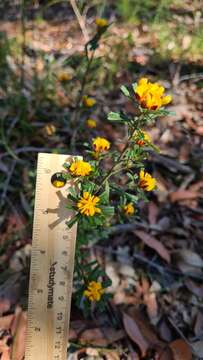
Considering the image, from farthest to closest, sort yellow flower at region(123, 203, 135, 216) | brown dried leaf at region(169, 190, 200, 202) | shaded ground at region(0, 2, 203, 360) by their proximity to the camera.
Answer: brown dried leaf at region(169, 190, 200, 202), shaded ground at region(0, 2, 203, 360), yellow flower at region(123, 203, 135, 216)

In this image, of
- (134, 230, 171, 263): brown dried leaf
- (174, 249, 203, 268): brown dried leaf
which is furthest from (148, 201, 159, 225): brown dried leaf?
(174, 249, 203, 268): brown dried leaf

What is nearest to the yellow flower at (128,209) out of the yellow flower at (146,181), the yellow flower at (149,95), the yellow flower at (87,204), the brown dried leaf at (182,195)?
the yellow flower at (146,181)

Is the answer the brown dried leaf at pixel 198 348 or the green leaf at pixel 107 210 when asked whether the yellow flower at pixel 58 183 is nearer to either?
the green leaf at pixel 107 210

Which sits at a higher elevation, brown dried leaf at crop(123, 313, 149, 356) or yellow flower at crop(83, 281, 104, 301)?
yellow flower at crop(83, 281, 104, 301)

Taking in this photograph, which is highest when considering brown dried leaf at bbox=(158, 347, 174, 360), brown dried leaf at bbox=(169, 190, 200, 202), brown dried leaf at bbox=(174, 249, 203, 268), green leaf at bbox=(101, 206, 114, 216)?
brown dried leaf at bbox=(169, 190, 200, 202)

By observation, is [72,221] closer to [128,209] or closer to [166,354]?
[128,209]

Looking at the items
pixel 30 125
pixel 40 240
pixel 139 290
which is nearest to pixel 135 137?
pixel 40 240

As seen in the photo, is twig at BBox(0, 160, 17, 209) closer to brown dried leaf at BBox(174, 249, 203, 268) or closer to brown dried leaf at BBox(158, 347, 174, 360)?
brown dried leaf at BBox(174, 249, 203, 268)
